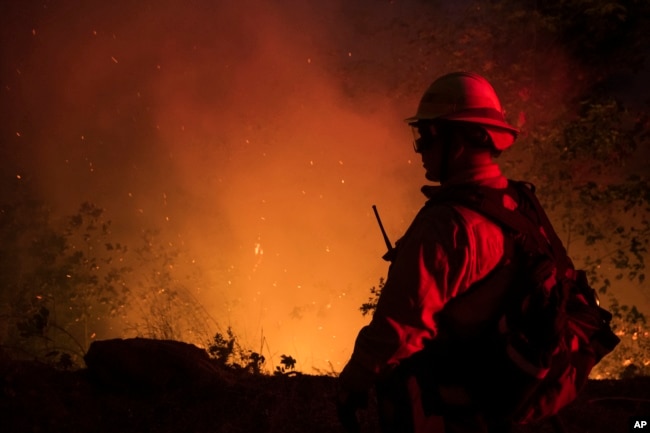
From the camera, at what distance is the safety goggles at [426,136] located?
1.87m

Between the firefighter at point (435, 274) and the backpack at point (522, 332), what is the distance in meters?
0.03

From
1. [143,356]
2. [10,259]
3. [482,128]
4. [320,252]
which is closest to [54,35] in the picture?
[10,259]

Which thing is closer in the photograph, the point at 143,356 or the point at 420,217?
the point at 420,217

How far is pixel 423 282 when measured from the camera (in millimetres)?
1586

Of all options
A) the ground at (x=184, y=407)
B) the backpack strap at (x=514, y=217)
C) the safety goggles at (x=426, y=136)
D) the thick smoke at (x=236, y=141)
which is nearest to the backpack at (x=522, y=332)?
the backpack strap at (x=514, y=217)

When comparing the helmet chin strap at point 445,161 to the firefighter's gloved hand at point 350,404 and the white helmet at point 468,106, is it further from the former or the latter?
the firefighter's gloved hand at point 350,404

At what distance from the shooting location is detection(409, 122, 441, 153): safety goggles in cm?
187

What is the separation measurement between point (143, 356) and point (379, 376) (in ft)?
6.06

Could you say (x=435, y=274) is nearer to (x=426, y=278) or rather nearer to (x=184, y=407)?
(x=426, y=278)

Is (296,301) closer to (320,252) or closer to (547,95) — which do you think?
(320,252)

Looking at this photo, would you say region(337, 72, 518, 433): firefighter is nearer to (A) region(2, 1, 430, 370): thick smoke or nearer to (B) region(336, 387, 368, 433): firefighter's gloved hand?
(B) region(336, 387, 368, 433): firefighter's gloved hand

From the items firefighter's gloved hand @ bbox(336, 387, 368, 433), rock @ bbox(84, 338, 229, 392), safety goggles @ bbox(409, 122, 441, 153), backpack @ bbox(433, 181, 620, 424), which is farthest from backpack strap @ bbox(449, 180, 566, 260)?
rock @ bbox(84, 338, 229, 392)

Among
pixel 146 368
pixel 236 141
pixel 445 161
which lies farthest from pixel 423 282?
pixel 236 141

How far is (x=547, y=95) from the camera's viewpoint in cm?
702
